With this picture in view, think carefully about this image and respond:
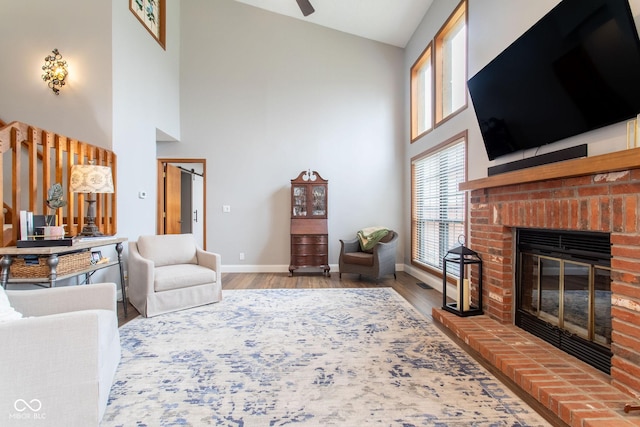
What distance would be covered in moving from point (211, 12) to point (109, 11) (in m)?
2.32

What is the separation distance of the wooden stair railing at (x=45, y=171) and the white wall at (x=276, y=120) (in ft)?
6.68

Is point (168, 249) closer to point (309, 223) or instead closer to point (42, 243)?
point (42, 243)

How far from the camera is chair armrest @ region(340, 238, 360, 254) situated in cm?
498

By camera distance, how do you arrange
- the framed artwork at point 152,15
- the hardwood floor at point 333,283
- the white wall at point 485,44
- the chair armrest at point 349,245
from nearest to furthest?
the white wall at point 485,44 < the hardwood floor at point 333,283 < the framed artwork at point 152,15 < the chair armrest at point 349,245

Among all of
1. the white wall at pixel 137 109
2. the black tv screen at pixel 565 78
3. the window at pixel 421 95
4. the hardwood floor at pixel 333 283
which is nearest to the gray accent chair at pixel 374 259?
the hardwood floor at pixel 333 283

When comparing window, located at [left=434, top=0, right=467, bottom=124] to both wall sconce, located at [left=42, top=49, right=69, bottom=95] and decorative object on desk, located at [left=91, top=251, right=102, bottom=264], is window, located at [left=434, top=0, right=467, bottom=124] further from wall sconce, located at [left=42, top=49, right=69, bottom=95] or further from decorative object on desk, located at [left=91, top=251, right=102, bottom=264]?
wall sconce, located at [left=42, top=49, right=69, bottom=95]

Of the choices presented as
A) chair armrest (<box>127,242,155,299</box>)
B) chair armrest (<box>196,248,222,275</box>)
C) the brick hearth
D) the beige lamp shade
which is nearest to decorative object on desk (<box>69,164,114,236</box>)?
the beige lamp shade

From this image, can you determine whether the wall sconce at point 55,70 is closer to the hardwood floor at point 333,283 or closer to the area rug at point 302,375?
the hardwood floor at point 333,283

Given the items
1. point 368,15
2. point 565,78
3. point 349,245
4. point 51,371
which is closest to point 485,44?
point 565,78

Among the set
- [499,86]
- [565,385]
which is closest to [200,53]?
[499,86]

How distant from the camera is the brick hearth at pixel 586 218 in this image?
1581 mm

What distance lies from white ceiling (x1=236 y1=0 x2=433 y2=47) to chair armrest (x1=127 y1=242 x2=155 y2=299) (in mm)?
4364

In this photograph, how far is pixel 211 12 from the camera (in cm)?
542

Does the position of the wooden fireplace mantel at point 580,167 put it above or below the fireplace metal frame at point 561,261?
above
